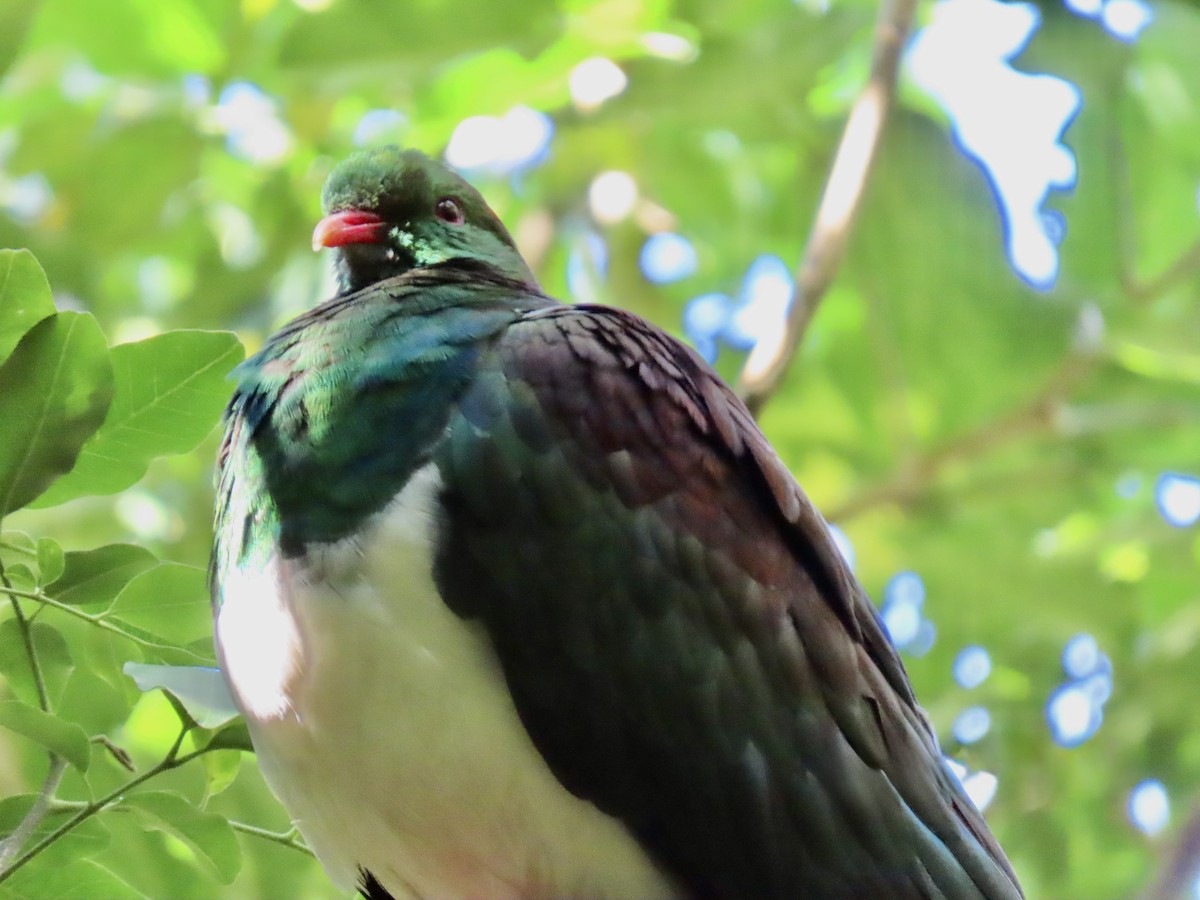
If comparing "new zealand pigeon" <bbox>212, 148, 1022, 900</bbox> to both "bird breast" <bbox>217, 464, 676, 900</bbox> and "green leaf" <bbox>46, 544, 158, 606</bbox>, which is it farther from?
"green leaf" <bbox>46, 544, 158, 606</bbox>

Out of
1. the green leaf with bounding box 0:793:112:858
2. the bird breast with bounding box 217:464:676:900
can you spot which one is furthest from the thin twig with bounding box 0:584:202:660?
the green leaf with bounding box 0:793:112:858

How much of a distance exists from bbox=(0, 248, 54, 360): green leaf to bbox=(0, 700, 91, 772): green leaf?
0.43 m

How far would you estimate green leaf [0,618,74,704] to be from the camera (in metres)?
1.73

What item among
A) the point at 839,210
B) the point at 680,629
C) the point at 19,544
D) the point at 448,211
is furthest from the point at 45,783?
the point at 839,210

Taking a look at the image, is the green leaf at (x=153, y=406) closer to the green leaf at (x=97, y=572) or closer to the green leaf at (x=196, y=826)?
the green leaf at (x=97, y=572)

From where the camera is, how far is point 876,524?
13.9 ft

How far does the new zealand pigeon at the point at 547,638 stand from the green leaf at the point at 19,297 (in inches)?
14.6

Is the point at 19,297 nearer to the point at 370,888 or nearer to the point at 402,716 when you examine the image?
the point at 402,716

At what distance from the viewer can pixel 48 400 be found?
5.45ft

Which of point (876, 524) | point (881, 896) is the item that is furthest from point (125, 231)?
point (881, 896)

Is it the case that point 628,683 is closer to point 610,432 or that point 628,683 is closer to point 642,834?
point 642,834

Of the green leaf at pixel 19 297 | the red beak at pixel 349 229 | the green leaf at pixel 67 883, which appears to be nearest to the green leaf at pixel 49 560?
the green leaf at pixel 19 297

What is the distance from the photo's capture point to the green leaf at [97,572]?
1.71 metres

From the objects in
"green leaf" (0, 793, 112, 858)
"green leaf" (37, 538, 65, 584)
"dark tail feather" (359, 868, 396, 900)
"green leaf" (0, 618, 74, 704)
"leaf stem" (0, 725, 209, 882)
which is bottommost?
"dark tail feather" (359, 868, 396, 900)
